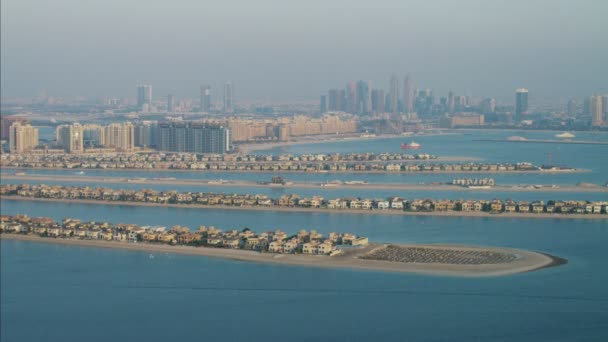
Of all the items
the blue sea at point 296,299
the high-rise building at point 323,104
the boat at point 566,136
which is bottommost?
the blue sea at point 296,299

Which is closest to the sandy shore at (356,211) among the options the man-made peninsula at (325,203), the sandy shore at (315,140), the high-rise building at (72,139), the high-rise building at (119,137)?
the man-made peninsula at (325,203)

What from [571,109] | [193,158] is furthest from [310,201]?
[571,109]

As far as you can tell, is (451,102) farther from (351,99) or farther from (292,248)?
(292,248)

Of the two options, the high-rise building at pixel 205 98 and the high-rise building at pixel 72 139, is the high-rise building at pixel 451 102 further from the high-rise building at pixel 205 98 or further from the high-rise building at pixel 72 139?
the high-rise building at pixel 72 139

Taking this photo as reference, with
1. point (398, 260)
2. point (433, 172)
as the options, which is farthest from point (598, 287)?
point (433, 172)

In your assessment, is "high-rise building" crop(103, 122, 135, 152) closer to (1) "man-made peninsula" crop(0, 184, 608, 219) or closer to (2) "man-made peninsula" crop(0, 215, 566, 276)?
(1) "man-made peninsula" crop(0, 184, 608, 219)

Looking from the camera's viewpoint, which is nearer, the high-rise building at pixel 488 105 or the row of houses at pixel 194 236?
the row of houses at pixel 194 236

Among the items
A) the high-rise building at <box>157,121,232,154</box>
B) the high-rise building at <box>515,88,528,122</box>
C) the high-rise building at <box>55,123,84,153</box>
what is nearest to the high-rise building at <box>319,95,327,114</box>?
the high-rise building at <box>515,88,528,122</box>
